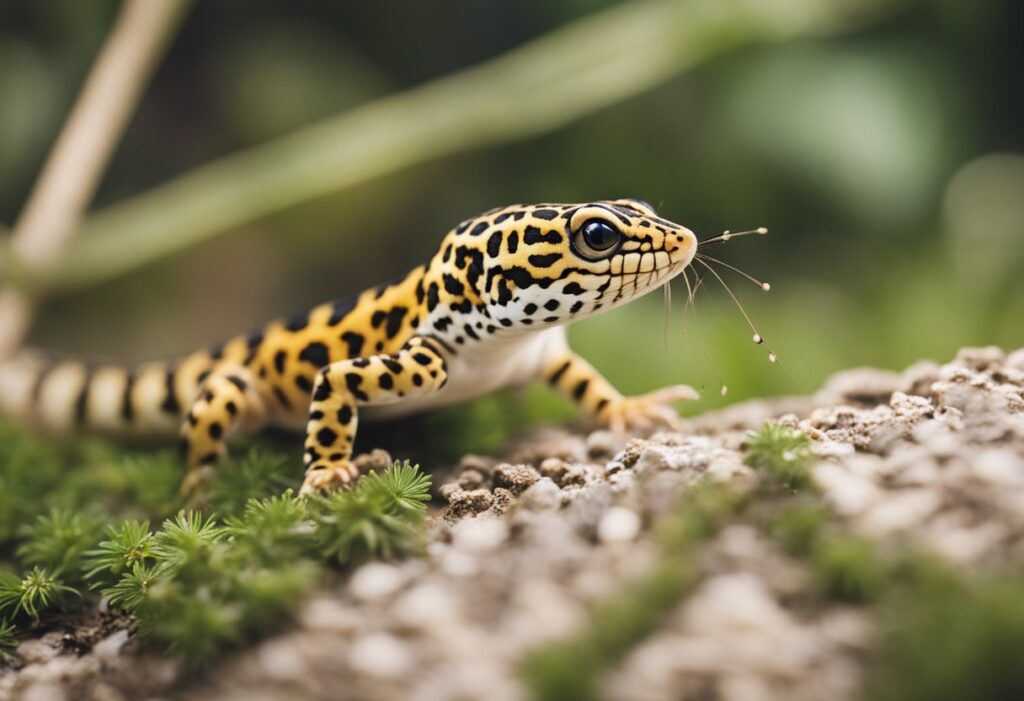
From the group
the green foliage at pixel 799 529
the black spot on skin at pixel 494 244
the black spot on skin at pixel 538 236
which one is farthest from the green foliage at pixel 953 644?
the black spot on skin at pixel 494 244

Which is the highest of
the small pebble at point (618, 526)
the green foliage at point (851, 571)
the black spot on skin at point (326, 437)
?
the black spot on skin at point (326, 437)

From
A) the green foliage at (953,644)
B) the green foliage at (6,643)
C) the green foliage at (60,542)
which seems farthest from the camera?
the green foliage at (60,542)

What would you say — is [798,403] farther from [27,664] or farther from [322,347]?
[27,664]

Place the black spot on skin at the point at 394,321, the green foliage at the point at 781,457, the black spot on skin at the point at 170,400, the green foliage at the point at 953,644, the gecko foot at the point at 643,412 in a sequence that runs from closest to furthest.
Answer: the green foliage at the point at 953,644
the green foliage at the point at 781,457
the black spot on skin at the point at 394,321
the gecko foot at the point at 643,412
the black spot on skin at the point at 170,400

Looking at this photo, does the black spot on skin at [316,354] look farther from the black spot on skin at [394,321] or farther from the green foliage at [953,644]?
the green foliage at [953,644]

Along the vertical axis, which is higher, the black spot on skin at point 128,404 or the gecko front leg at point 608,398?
the black spot on skin at point 128,404

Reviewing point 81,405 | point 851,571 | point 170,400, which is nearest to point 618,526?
point 851,571

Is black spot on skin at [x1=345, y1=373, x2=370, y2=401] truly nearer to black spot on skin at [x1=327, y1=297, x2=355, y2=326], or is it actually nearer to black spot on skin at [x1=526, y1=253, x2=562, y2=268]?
black spot on skin at [x1=327, y1=297, x2=355, y2=326]

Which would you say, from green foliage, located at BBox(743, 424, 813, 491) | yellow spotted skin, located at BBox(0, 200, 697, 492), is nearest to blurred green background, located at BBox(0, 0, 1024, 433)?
yellow spotted skin, located at BBox(0, 200, 697, 492)
